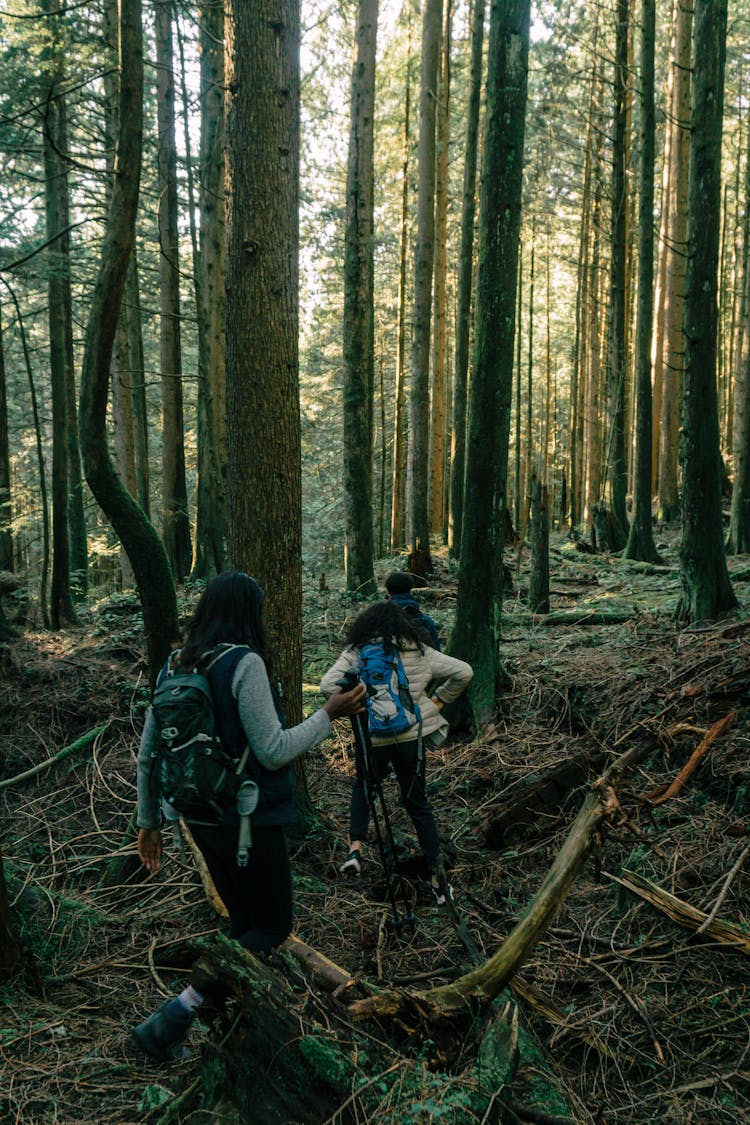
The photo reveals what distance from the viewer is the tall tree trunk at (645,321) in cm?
1266

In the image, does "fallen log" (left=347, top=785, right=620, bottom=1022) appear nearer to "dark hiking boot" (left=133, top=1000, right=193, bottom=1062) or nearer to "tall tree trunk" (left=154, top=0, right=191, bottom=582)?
"dark hiking boot" (left=133, top=1000, right=193, bottom=1062)

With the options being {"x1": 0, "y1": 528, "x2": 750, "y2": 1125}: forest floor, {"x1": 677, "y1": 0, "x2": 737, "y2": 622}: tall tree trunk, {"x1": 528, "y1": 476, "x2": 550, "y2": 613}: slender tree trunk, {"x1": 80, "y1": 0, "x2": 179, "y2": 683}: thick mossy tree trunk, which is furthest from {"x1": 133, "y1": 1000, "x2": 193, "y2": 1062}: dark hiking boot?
{"x1": 528, "y1": 476, "x2": 550, "y2": 613}: slender tree trunk

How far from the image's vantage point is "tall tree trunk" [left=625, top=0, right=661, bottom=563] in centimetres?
1266

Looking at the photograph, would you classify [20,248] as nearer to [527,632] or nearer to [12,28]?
[12,28]

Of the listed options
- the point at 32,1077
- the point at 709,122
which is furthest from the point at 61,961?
the point at 709,122

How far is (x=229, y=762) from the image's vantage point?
2.92 m

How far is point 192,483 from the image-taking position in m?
31.7

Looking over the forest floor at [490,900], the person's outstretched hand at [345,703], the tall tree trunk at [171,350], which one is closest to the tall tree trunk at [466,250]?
the tall tree trunk at [171,350]

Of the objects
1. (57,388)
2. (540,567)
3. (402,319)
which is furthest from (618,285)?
(57,388)

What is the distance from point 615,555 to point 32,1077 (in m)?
14.5

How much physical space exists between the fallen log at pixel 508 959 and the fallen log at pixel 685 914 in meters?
0.51

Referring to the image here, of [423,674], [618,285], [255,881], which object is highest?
[618,285]

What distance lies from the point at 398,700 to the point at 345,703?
135 cm

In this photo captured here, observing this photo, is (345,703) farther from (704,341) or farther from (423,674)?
(704,341)
